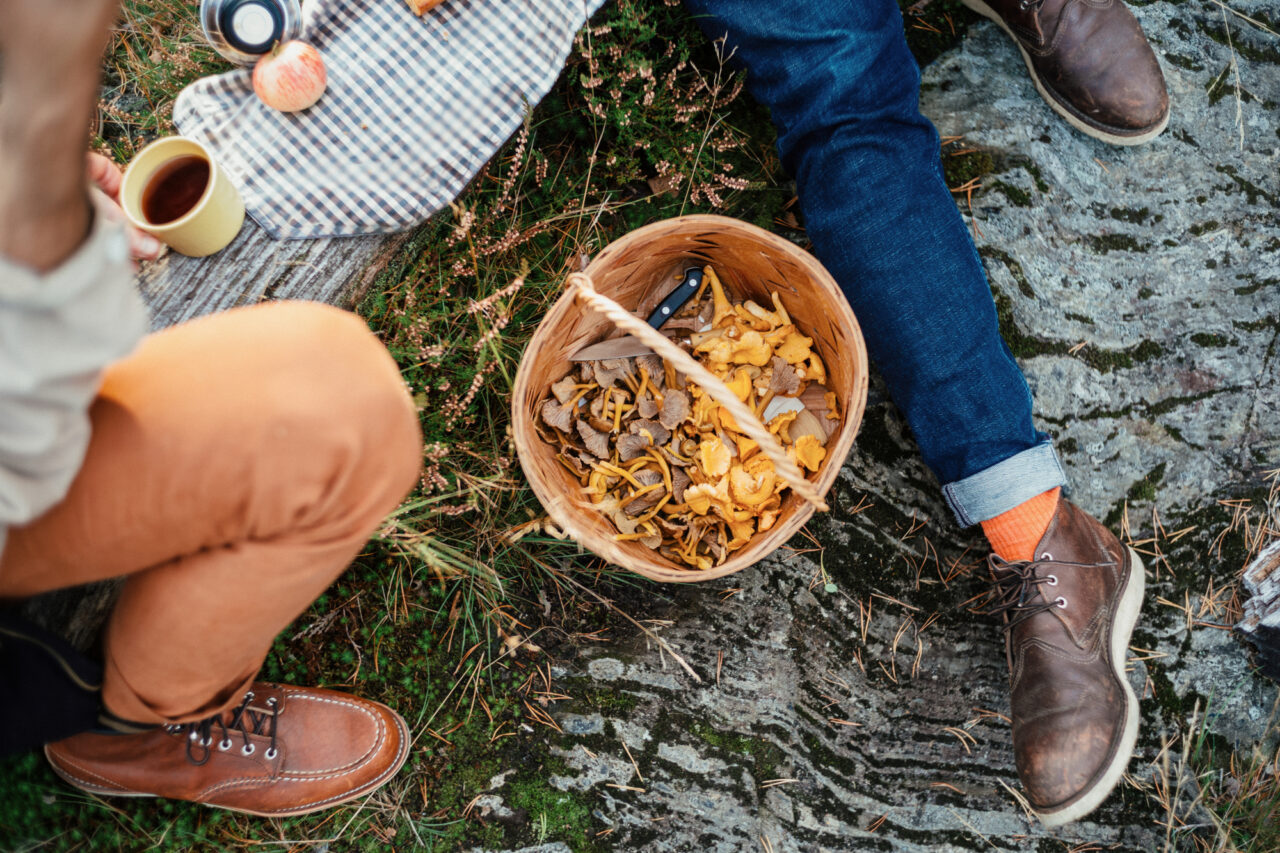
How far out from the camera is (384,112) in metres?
2.30

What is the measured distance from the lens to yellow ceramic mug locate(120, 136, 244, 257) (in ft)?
6.43

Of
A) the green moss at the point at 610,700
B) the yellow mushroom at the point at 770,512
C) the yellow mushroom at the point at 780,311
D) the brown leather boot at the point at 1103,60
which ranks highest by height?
the brown leather boot at the point at 1103,60

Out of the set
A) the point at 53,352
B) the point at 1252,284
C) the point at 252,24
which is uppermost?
the point at 252,24

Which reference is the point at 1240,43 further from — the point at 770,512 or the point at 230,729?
the point at 230,729

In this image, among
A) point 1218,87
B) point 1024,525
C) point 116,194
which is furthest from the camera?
point 1218,87

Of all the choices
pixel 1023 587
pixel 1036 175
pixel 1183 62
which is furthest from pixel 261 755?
pixel 1183 62

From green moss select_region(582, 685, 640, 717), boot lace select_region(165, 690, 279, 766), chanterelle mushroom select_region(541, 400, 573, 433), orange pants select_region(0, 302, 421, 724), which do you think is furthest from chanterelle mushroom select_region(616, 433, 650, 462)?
boot lace select_region(165, 690, 279, 766)

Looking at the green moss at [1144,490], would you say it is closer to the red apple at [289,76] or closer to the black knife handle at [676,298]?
the black knife handle at [676,298]

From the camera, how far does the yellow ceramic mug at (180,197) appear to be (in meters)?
1.96

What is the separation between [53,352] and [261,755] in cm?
153

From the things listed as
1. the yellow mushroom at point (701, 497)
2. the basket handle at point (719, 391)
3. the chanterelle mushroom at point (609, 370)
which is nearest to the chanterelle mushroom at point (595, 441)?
the chanterelle mushroom at point (609, 370)

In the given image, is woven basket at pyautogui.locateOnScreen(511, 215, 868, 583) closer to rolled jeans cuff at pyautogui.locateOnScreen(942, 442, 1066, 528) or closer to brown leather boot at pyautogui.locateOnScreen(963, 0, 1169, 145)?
rolled jeans cuff at pyautogui.locateOnScreen(942, 442, 1066, 528)

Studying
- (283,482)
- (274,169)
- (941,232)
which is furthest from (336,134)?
(941,232)

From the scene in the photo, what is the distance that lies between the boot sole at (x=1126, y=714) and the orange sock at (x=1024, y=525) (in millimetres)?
347
